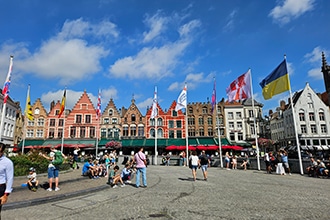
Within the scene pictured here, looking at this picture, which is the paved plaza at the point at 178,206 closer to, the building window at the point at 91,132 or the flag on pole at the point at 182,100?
the flag on pole at the point at 182,100

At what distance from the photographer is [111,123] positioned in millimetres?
46062

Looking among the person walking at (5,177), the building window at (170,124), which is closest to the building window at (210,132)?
the building window at (170,124)

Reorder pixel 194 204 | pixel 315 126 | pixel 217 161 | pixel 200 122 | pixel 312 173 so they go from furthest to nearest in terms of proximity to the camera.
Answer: pixel 200 122
pixel 315 126
pixel 217 161
pixel 312 173
pixel 194 204

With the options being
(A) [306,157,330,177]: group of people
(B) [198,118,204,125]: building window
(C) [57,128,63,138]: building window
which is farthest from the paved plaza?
(C) [57,128,63,138]: building window

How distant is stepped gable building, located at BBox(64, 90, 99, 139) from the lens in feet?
149

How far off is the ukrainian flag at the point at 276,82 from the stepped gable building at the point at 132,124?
29776mm

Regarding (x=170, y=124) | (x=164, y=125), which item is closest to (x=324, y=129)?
(x=170, y=124)

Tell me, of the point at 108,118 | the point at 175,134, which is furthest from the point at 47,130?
the point at 175,134

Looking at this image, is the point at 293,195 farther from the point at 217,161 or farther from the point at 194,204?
the point at 217,161

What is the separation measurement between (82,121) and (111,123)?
6064mm

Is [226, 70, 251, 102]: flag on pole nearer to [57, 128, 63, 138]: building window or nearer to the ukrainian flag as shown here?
the ukrainian flag

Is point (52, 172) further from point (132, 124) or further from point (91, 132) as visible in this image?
point (91, 132)

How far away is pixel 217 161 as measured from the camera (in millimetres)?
25641

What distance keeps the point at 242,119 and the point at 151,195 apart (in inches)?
1696
